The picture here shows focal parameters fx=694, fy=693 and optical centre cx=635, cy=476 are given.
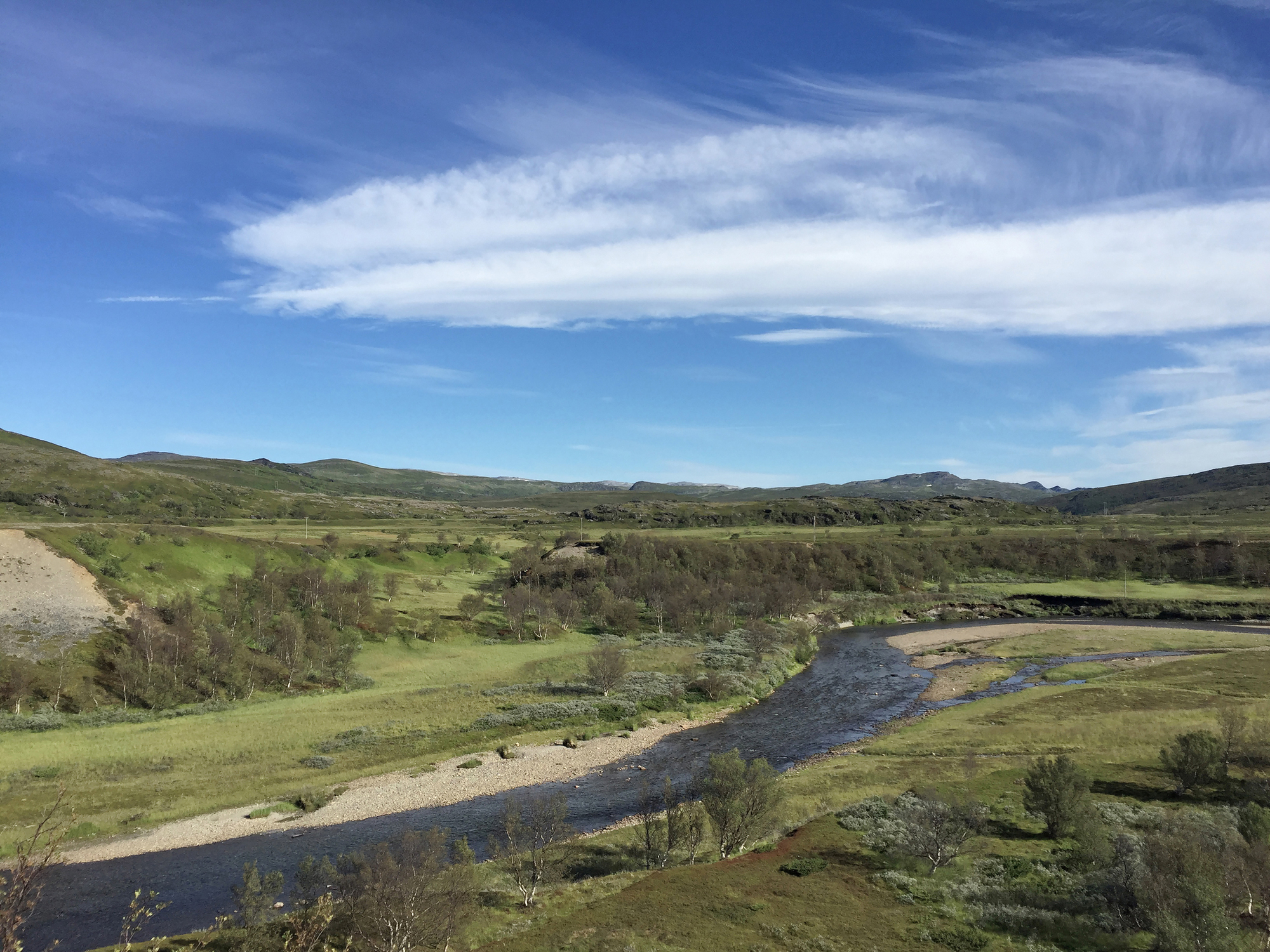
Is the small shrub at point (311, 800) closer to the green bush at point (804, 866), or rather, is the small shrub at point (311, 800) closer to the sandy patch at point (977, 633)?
the green bush at point (804, 866)

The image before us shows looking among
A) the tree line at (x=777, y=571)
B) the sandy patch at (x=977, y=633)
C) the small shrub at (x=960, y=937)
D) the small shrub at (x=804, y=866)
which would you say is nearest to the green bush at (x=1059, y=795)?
the small shrub at (x=960, y=937)

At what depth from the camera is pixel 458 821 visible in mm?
39219

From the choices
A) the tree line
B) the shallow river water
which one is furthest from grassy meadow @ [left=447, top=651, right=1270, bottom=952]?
the tree line

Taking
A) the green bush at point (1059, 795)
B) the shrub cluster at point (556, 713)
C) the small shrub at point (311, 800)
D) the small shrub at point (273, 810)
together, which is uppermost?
the green bush at point (1059, 795)

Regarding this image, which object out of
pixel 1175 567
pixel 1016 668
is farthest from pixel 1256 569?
pixel 1016 668

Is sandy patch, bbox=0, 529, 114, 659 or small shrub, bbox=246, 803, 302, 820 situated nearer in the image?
small shrub, bbox=246, 803, 302, 820

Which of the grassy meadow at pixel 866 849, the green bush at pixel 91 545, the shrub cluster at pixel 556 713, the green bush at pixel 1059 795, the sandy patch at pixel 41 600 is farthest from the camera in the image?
the green bush at pixel 91 545

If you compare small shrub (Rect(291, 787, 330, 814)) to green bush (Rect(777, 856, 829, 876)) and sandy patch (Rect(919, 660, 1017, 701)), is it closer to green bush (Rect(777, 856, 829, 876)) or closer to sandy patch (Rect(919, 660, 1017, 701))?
green bush (Rect(777, 856, 829, 876))

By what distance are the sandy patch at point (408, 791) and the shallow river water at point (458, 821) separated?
0.81m

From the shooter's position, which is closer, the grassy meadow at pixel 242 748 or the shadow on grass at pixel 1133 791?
the shadow on grass at pixel 1133 791

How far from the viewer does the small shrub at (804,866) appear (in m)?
29.6

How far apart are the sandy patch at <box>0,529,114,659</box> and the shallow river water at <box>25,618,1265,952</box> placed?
30.3 meters

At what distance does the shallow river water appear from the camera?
29547 mm

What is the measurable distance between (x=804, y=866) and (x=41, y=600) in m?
66.0
